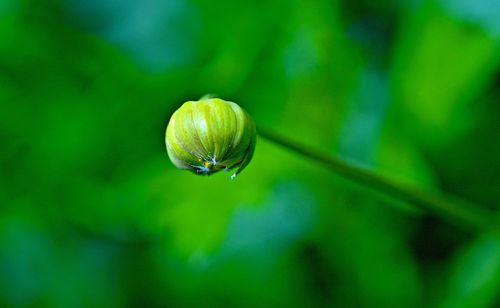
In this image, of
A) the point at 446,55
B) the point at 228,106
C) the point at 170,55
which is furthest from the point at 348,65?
the point at 228,106

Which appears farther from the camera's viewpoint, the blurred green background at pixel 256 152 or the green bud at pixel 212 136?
the blurred green background at pixel 256 152

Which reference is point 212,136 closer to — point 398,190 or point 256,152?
point 398,190

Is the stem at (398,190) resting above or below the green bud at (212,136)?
below

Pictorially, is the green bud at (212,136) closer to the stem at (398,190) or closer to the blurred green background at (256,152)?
the stem at (398,190)

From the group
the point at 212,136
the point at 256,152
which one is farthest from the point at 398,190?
the point at 256,152

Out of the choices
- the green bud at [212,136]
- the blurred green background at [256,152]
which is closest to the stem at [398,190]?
the green bud at [212,136]
